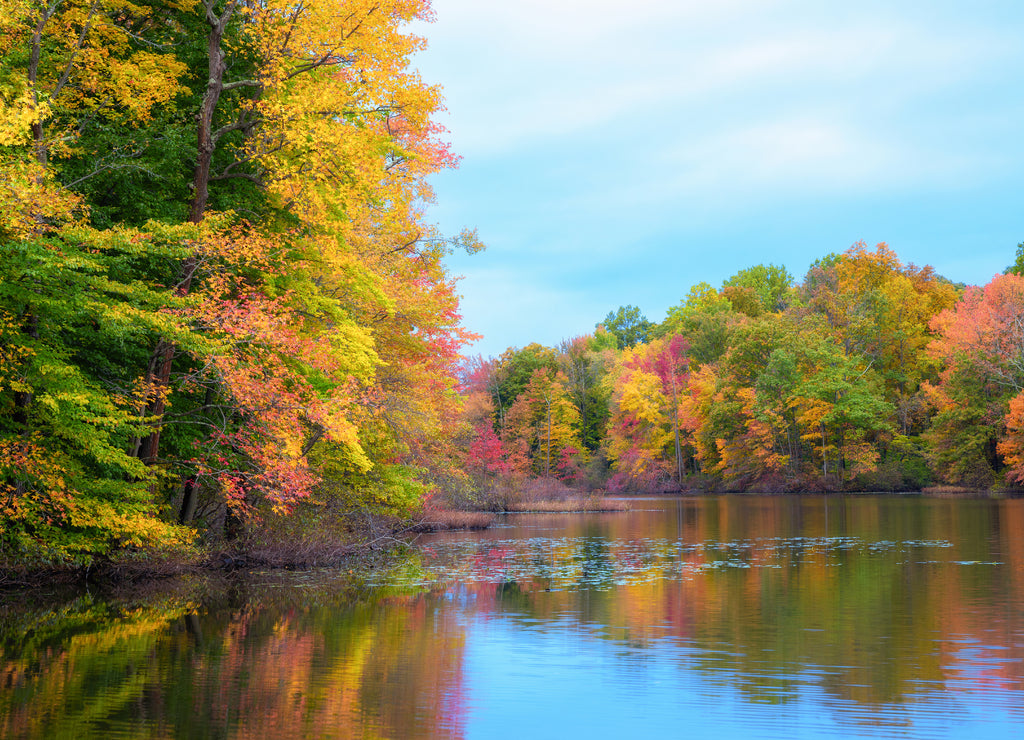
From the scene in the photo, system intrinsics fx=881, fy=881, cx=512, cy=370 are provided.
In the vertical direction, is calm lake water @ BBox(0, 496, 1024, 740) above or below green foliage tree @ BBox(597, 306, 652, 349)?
below

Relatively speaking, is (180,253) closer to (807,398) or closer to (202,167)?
(202,167)

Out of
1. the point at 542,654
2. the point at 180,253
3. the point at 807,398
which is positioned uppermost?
the point at 807,398

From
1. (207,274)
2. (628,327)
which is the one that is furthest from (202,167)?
(628,327)

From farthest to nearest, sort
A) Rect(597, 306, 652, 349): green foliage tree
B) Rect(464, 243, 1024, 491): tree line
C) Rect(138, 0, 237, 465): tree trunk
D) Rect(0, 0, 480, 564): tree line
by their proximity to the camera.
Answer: Rect(597, 306, 652, 349): green foliage tree, Rect(464, 243, 1024, 491): tree line, Rect(138, 0, 237, 465): tree trunk, Rect(0, 0, 480, 564): tree line

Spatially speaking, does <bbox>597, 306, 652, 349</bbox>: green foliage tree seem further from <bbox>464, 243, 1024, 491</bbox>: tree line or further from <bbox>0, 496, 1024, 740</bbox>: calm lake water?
<bbox>0, 496, 1024, 740</bbox>: calm lake water

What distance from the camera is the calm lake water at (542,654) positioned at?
862 cm

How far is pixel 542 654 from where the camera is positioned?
1193 cm

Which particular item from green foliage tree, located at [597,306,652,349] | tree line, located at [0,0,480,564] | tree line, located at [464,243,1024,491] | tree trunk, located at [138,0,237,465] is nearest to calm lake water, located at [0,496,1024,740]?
tree line, located at [0,0,480,564]

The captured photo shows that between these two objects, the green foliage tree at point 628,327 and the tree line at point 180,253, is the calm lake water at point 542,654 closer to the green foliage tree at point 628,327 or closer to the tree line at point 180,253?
the tree line at point 180,253

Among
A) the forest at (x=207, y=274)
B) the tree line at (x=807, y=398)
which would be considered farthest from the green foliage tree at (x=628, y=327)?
the forest at (x=207, y=274)

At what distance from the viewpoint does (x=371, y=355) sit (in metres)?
21.2

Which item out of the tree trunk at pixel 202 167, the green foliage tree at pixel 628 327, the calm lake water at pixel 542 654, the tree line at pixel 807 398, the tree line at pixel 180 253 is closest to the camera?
the calm lake water at pixel 542 654

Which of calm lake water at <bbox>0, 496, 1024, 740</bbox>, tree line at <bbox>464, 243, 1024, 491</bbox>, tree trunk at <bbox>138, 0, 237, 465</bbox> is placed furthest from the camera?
tree line at <bbox>464, 243, 1024, 491</bbox>

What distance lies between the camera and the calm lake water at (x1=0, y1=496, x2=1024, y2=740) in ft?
28.3
